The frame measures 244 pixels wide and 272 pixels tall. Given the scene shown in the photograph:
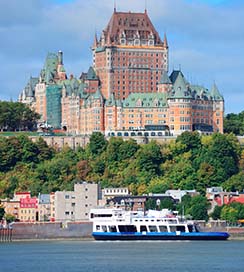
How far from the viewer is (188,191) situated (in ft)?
625

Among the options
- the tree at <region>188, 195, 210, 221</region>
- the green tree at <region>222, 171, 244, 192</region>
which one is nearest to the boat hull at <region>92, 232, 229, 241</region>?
the tree at <region>188, 195, 210, 221</region>

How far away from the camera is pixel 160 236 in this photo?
163 meters

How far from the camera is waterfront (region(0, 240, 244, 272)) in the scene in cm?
12850

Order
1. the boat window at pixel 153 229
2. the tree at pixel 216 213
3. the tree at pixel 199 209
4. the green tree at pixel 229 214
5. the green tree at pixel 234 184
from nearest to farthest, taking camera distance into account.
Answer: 1. the boat window at pixel 153 229
2. the green tree at pixel 229 214
3. the tree at pixel 199 209
4. the tree at pixel 216 213
5. the green tree at pixel 234 184

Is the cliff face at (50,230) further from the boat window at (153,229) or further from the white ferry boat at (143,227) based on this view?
the boat window at (153,229)

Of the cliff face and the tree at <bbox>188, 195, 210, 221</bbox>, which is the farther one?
the tree at <bbox>188, 195, 210, 221</bbox>

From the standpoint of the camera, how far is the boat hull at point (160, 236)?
162m

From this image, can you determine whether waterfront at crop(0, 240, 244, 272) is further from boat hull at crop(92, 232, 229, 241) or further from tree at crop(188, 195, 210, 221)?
tree at crop(188, 195, 210, 221)

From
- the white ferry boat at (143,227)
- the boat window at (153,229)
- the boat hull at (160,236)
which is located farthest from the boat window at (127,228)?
the boat window at (153,229)

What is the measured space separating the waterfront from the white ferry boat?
194 cm

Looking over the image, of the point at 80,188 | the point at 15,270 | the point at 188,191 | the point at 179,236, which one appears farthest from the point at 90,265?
the point at 188,191

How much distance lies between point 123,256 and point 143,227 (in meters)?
25.2

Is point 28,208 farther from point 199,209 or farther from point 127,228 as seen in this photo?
point 127,228

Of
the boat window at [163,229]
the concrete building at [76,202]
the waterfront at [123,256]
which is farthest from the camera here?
the concrete building at [76,202]
